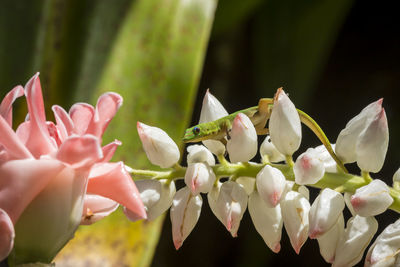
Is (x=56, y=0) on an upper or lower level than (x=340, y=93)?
upper

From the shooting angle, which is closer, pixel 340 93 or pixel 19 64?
pixel 19 64

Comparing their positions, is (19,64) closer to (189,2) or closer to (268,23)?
(189,2)

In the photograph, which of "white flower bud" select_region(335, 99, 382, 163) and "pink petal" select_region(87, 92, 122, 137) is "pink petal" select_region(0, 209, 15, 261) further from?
"white flower bud" select_region(335, 99, 382, 163)

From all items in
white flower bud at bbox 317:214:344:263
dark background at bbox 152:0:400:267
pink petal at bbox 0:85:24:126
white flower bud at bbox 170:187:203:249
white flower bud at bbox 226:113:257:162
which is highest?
pink petal at bbox 0:85:24:126

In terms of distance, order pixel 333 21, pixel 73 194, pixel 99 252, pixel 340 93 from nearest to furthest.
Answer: pixel 73 194 → pixel 99 252 → pixel 333 21 → pixel 340 93

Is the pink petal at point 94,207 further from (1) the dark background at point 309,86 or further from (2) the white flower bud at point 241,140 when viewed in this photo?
(1) the dark background at point 309,86

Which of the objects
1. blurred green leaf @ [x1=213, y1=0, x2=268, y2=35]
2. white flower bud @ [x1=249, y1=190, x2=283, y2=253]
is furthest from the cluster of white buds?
blurred green leaf @ [x1=213, y1=0, x2=268, y2=35]

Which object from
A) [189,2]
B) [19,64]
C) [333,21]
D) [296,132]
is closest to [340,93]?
[333,21]
